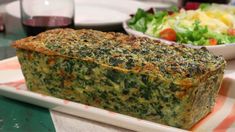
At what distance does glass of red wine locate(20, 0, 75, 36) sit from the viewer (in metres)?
1.77

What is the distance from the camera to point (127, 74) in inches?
→ 43.9

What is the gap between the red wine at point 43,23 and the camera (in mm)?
1747

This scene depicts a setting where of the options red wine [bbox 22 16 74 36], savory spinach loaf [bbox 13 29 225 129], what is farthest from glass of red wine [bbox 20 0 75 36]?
savory spinach loaf [bbox 13 29 225 129]

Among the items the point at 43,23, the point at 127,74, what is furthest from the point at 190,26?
the point at 127,74

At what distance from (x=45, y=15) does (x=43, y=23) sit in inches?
3.2

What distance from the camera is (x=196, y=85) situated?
106 cm

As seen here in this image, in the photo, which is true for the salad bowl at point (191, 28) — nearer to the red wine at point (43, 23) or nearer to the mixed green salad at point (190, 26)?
the mixed green salad at point (190, 26)

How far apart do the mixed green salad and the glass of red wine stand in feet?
0.87

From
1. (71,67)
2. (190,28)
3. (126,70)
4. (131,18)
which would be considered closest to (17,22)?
(131,18)

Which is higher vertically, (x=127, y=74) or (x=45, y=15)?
(x=127, y=74)

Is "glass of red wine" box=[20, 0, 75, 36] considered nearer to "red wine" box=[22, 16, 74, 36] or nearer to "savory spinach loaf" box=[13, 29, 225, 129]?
"red wine" box=[22, 16, 74, 36]

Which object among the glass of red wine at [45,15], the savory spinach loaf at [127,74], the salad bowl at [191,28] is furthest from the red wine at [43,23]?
the savory spinach loaf at [127,74]

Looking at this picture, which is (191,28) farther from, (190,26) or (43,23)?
(43,23)

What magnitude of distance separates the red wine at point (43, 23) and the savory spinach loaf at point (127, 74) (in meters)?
0.42
